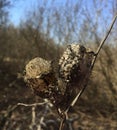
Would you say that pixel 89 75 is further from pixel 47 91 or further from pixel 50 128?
pixel 50 128

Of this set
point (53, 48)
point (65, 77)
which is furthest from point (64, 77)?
point (53, 48)

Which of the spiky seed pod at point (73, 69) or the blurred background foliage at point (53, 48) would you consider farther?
the blurred background foliage at point (53, 48)

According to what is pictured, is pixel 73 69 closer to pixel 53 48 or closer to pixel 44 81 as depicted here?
pixel 44 81

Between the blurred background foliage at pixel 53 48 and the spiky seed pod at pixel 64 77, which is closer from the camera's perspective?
the spiky seed pod at pixel 64 77

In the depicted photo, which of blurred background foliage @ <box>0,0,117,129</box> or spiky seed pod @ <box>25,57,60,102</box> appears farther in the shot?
blurred background foliage @ <box>0,0,117,129</box>

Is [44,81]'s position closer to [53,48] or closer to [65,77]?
[65,77]

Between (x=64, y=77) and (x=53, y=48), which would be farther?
(x=53, y=48)

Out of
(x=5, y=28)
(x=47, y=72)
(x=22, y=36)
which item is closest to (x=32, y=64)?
(x=47, y=72)

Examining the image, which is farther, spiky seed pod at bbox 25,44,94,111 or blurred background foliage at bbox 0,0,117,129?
blurred background foliage at bbox 0,0,117,129
